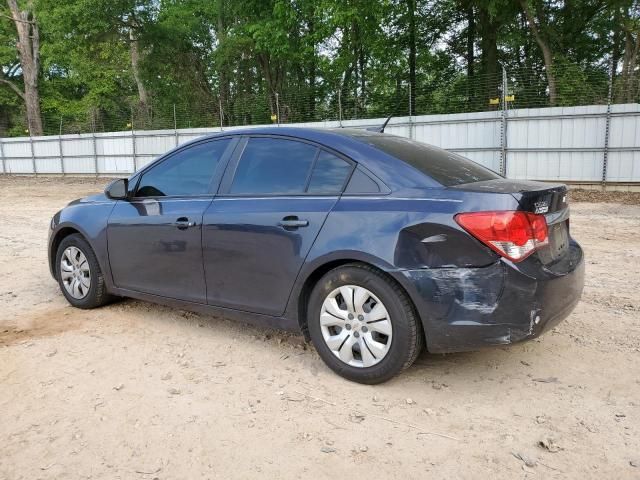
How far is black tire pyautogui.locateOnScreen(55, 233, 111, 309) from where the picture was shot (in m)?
4.59

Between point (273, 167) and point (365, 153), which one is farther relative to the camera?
point (273, 167)

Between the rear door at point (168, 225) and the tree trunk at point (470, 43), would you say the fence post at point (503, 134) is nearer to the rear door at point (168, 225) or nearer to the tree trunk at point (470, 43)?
the tree trunk at point (470, 43)

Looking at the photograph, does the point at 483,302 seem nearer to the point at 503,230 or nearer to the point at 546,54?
the point at 503,230

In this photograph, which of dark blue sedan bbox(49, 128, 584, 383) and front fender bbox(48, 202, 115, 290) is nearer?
dark blue sedan bbox(49, 128, 584, 383)

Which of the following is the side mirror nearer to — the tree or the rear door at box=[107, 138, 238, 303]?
the rear door at box=[107, 138, 238, 303]

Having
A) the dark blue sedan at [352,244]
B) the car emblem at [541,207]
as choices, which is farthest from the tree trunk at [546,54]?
the car emblem at [541,207]

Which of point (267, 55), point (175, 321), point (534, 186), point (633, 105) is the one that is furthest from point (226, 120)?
point (534, 186)

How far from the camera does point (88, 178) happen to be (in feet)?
76.9

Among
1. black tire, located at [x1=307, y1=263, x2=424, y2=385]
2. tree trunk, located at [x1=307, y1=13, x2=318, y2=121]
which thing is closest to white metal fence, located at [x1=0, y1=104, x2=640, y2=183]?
tree trunk, located at [x1=307, y1=13, x2=318, y2=121]

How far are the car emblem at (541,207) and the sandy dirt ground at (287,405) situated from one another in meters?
1.03

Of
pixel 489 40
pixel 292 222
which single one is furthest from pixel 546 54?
pixel 292 222

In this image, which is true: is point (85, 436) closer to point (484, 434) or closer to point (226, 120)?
point (484, 434)

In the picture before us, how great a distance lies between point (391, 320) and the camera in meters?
3.00

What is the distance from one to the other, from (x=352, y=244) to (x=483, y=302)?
78 cm
